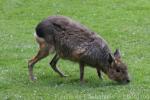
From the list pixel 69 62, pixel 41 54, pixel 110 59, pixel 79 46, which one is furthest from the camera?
pixel 69 62

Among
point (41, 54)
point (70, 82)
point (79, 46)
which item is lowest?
point (70, 82)

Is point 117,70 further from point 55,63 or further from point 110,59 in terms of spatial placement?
point 55,63

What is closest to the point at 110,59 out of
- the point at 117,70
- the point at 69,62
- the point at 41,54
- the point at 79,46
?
the point at 117,70

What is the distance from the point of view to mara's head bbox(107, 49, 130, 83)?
11.7 metres

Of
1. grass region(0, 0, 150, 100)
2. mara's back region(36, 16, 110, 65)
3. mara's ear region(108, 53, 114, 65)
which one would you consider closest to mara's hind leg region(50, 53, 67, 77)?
grass region(0, 0, 150, 100)

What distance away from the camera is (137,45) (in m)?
16.3

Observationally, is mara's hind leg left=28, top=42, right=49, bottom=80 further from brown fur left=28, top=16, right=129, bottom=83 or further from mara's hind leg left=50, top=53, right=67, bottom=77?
mara's hind leg left=50, top=53, right=67, bottom=77

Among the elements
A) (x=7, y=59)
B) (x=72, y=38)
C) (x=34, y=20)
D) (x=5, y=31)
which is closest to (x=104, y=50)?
(x=72, y=38)

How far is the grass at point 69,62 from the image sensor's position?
1097cm

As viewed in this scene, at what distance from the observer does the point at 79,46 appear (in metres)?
11.9

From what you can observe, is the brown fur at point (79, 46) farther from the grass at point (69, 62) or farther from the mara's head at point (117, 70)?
the grass at point (69, 62)

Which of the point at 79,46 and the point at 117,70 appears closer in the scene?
the point at 117,70

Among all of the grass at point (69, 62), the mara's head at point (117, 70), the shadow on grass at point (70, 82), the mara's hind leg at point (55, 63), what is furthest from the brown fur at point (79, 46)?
the mara's hind leg at point (55, 63)

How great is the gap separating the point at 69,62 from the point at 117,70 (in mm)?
1976
